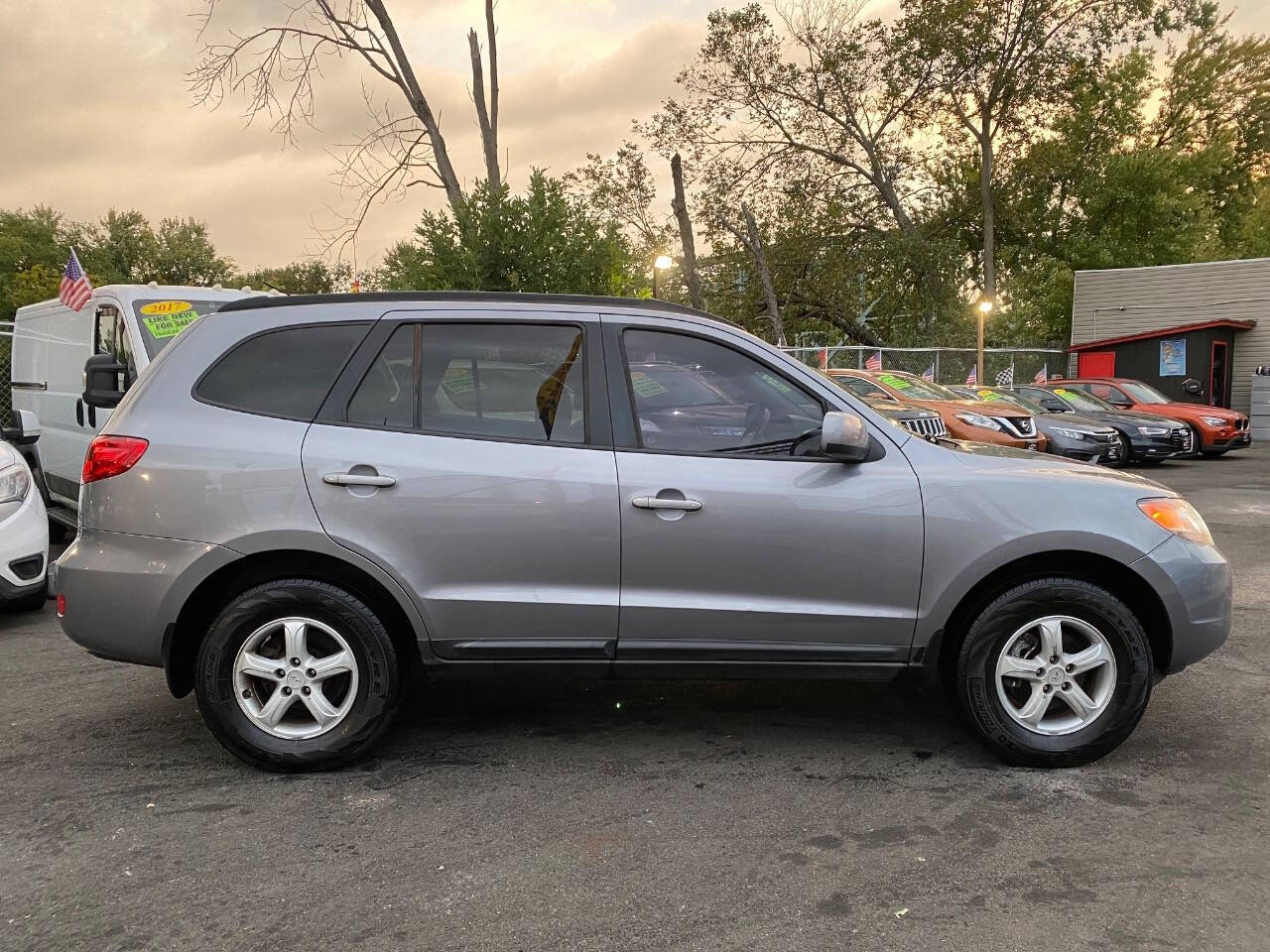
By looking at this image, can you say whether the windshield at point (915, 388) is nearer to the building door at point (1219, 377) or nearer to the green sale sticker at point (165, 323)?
the green sale sticker at point (165, 323)

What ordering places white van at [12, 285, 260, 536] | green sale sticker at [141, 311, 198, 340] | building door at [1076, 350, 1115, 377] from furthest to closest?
building door at [1076, 350, 1115, 377]
green sale sticker at [141, 311, 198, 340]
white van at [12, 285, 260, 536]

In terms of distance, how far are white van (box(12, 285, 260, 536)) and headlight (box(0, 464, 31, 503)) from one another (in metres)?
0.66

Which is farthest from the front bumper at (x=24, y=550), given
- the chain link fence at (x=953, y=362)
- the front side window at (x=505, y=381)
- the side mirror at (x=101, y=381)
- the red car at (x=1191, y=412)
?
the red car at (x=1191, y=412)

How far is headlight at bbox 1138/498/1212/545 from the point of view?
360 cm

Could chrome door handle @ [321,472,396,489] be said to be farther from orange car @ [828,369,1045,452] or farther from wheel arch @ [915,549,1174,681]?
orange car @ [828,369,1045,452]

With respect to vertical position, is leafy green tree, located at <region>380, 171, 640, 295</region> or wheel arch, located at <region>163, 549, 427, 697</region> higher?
leafy green tree, located at <region>380, 171, 640, 295</region>

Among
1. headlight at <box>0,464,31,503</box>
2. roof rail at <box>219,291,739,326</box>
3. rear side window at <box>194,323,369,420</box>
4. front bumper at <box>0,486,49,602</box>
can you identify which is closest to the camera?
rear side window at <box>194,323,369,420</box>

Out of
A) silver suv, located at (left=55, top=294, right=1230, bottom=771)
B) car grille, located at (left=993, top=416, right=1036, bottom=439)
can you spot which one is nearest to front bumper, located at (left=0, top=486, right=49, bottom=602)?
silver suv, located at (left=55, top=294, right=1230, bottom=771)

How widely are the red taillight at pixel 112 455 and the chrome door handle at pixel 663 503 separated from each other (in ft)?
6.10

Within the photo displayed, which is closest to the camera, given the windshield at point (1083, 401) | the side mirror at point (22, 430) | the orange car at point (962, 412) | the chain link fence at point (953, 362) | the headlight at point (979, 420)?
the side mirror at point (22, 430)

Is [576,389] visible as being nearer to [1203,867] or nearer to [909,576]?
[909,576]

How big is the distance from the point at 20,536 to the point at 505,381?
4060 millimetres

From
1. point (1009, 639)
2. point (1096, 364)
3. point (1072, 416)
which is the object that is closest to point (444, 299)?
point (1009, 639)

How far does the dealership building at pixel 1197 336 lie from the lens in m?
24.5
